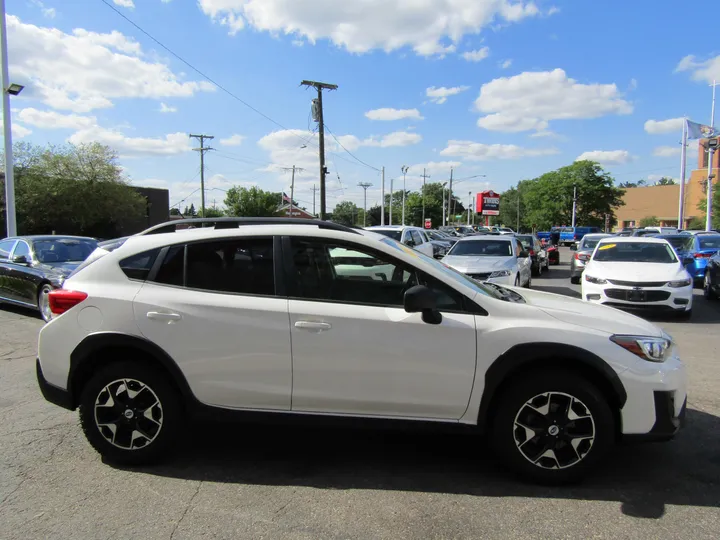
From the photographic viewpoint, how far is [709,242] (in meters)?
15.8

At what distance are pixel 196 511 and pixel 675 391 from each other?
3.17 meters

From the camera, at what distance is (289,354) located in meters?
3.36

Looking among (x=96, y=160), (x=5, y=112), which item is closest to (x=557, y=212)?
(x=96, y=160)

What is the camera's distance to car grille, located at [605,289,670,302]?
898cm

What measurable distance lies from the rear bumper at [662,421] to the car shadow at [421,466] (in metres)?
0.36

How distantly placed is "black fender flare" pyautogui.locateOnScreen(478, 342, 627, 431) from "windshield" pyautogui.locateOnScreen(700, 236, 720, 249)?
49.6ft

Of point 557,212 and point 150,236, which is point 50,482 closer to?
point 150,236

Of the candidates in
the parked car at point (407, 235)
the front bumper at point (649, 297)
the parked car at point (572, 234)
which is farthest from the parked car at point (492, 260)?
the parked car at point (572, 234)

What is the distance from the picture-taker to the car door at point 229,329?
339 cm

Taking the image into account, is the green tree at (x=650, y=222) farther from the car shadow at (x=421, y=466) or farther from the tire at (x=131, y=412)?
the tire at (x=131, y=412)

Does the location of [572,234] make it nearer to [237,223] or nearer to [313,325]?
[237,223]

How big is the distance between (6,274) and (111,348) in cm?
801

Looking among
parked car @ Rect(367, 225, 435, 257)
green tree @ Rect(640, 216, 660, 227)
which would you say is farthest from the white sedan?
green tree @ Rect(640, 216, 660, 227)

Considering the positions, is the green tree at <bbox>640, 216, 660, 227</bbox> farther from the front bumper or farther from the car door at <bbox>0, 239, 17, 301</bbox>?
the car door at <bbox>0, 239, 17, 301</bbox>
